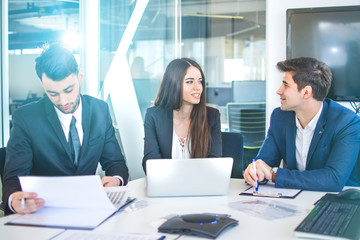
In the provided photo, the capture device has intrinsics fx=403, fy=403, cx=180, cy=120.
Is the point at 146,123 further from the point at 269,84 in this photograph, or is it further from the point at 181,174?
the point at 269,84

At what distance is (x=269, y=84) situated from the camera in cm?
359

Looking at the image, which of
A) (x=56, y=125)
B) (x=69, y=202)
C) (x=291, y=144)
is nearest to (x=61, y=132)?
(x=56, y=125)

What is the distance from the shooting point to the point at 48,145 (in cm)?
219

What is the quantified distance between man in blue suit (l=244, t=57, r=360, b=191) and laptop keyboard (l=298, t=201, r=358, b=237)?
0.38m

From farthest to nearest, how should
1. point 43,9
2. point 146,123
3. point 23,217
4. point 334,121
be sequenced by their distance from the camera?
point 43,9, point 146,123, point 334,121, point 23,217

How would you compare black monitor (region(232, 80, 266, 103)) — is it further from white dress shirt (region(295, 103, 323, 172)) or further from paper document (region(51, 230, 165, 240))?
paper document (region(51, 230, 165, 240))

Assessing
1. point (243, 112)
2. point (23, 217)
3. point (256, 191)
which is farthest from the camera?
point (243, 112)

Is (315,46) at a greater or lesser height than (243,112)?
greater

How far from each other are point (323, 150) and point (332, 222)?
96 cm

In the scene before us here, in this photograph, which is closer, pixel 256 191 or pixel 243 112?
pixel 256 191

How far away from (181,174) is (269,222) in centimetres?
47

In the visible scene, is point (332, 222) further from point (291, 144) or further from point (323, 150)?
point (291, 144)

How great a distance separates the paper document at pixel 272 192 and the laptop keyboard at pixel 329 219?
23cm

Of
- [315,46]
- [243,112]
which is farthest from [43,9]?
[243,112]
